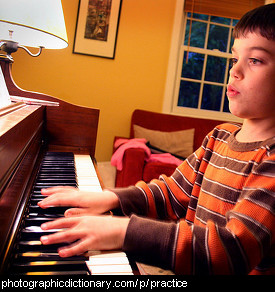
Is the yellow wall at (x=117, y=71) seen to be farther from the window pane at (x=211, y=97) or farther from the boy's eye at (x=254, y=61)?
the boy's eye at (x=254, y=61)

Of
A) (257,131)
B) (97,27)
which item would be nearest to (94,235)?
(257,131)

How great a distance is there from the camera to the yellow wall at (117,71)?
13.2ft

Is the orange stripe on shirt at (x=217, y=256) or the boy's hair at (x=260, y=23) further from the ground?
the boy's hair at (x=260, y=23)

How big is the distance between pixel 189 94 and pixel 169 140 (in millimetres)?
1133

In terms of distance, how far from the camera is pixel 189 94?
460 centimetres

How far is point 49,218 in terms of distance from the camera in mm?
772

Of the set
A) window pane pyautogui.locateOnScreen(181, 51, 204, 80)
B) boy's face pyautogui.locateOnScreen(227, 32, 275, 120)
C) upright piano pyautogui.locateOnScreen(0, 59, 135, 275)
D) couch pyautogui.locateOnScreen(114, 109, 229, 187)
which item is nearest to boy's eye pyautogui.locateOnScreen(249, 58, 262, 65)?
boy's face pyautogui.locateOnScreen(227, 32, 275, 120)

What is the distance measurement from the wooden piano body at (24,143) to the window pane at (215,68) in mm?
3214

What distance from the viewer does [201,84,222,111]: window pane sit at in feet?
15.2

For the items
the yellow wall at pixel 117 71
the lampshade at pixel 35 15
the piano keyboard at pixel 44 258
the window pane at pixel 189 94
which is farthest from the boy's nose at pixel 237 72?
the window pane at pixel 189 94

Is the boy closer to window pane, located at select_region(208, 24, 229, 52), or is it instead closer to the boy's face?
the boy's face

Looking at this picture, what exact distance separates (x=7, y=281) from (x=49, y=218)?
276 mm

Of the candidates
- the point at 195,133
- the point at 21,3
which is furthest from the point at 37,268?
the point at 195,133

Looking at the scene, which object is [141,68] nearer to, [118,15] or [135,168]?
[118,15]
